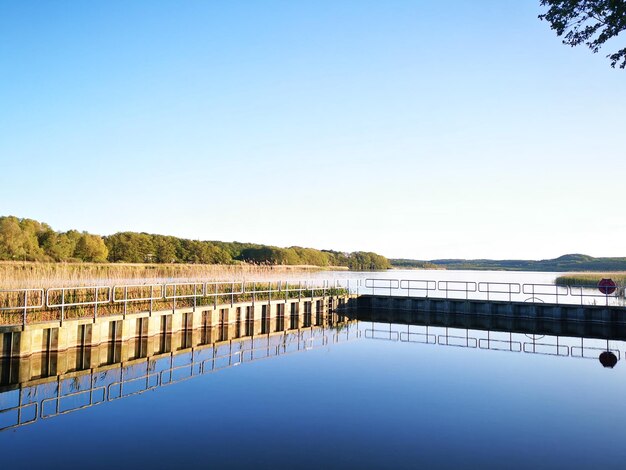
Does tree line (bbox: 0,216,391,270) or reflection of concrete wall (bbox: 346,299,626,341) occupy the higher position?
tree line (bbox: 0,216,391,270)

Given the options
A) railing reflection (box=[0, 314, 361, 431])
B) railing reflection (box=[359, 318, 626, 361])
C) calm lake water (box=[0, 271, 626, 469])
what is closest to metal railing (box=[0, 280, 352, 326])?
railing reflection (box=[0, 314, 361, 431])

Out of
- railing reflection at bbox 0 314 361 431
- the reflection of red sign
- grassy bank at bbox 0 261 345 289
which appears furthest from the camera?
the reflection of red sign

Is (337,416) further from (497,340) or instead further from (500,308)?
(500,308)

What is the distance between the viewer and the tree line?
63781 mm

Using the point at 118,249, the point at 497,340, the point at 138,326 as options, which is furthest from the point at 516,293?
the point at 118,249

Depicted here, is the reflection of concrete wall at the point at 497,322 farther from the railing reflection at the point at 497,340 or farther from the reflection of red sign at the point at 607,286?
the reflection of red sign at the point at 607,286

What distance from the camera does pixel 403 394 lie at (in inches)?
457

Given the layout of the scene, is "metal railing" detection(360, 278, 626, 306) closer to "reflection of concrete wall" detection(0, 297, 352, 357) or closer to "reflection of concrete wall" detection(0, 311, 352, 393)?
"reflection of concrete wall" detection(0, 297, 352, 357)

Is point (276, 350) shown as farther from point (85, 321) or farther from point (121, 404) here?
point (121, 404)

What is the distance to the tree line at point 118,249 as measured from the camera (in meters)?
63.8

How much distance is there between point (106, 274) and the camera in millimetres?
23078

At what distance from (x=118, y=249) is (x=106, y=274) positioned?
200ft

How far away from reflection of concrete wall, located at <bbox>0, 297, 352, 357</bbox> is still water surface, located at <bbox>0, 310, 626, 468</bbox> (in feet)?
7.45

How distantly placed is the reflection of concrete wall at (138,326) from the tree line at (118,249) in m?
39.4
